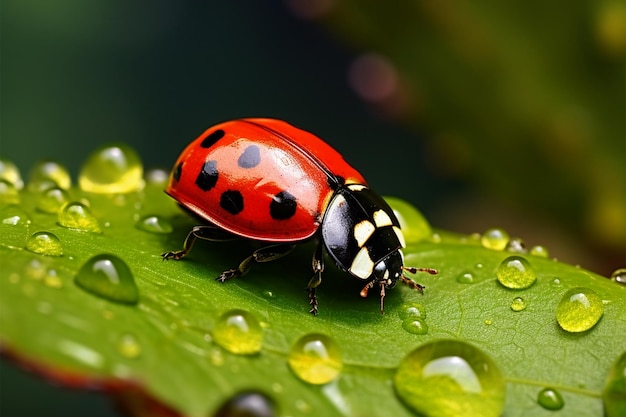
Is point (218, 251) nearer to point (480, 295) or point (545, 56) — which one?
point (480, 295)

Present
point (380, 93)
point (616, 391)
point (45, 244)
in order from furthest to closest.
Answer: point (380, 93) → point (45, 244) → point (616, 391)

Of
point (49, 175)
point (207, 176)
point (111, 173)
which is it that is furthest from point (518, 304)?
point (49, 175)

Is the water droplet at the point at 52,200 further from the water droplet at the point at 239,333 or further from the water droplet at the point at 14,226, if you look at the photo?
the water droplet at the point at 239,333

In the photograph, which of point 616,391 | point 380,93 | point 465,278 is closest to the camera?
point 616,391

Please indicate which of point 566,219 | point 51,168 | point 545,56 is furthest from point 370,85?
point 51,168

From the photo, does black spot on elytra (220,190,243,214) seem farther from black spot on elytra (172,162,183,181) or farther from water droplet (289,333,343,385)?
water droplet (289,333,343,385)

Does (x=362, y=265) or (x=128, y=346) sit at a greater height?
(x=362, y=265)

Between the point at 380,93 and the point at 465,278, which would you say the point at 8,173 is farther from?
the point at 380,93
